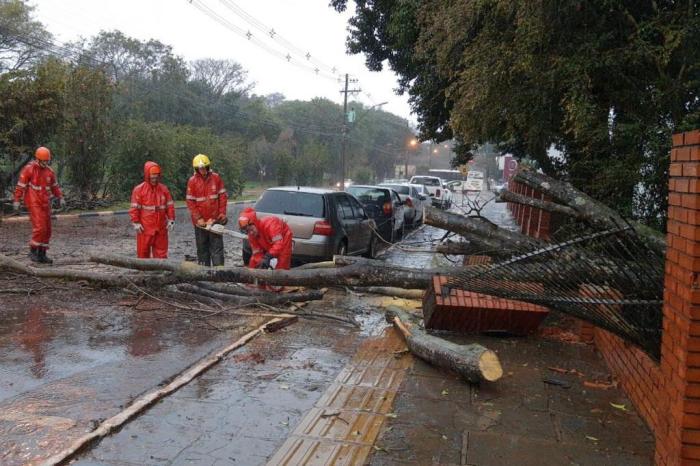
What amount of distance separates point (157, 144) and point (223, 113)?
30970 mm

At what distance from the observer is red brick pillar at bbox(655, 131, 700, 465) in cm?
270

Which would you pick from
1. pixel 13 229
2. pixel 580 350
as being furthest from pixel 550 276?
pixel 13 229

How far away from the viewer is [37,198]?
9.51 m

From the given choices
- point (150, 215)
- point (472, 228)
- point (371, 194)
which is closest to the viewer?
point (472, 228)

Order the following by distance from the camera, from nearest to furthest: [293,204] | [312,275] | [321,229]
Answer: [312,275] < [321,229] < [293,204]

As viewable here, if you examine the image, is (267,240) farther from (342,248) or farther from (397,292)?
(342,248)

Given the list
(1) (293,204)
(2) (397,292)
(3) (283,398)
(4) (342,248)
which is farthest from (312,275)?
(4) (342,248)

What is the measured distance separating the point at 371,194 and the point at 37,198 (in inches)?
348

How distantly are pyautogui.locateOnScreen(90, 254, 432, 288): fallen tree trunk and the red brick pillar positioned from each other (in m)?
3.70

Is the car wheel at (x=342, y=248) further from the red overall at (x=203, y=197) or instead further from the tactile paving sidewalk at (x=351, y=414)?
the tactile paving sidewalk at (x=351, y=414)

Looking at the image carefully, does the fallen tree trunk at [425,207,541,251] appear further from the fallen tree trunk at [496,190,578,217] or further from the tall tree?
the tall tree

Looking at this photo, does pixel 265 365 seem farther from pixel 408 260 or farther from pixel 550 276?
pixel 408 260

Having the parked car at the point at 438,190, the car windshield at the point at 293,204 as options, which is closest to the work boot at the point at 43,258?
the car windshield at the point at 293,204

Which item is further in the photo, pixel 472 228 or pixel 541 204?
pixel 472 228
